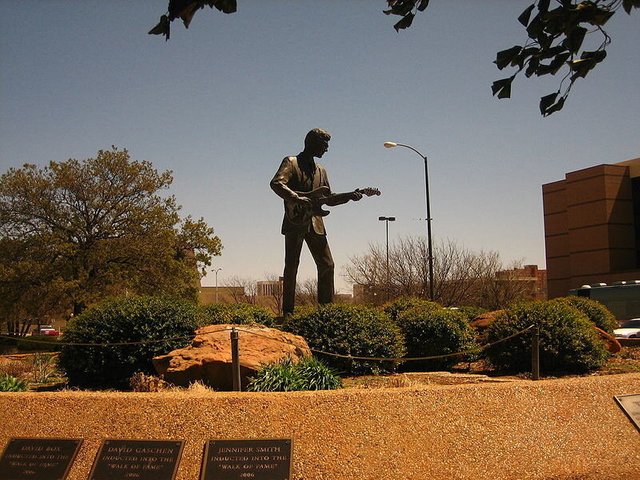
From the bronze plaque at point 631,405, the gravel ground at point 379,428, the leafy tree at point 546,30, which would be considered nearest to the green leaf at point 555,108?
the leafy tree at point 546,30

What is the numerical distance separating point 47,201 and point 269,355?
20986 millimetres

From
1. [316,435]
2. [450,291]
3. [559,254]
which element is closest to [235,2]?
[316,435]

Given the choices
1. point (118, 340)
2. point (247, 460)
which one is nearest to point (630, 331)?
point (118, 340)

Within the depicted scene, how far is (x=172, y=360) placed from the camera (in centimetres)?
844

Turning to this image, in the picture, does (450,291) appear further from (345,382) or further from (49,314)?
(345,382)

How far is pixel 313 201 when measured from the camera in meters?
11.4

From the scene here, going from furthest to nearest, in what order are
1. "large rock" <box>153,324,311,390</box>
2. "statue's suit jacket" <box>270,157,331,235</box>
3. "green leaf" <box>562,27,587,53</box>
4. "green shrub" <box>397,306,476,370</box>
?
"green shrub" <box>397,306,476,370</box>, "statue's suit jacket" <box>270,157,331,235</box>, "large rock" <box>153,324,311,390</box>, "green leaf" <box>562,27,587,53</box>

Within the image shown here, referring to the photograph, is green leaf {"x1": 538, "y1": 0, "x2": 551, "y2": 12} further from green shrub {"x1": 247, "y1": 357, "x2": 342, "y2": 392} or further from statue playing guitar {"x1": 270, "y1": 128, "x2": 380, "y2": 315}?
statue playing guitar {"x1": 270, "y1": 128, "x2": 380, "y2": 315}

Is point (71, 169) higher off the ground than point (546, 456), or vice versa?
point (71, 169)

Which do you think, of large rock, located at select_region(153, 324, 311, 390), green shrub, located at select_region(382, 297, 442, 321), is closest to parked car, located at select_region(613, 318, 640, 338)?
green shrub, located at select_region(382, 297, 442, 321)

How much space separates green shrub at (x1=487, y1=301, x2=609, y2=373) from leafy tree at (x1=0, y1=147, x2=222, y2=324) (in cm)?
1849

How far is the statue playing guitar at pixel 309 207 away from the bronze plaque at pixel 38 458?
5.61m

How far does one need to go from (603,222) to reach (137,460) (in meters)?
41.7

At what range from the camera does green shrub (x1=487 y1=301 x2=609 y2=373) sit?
992 centimetres
